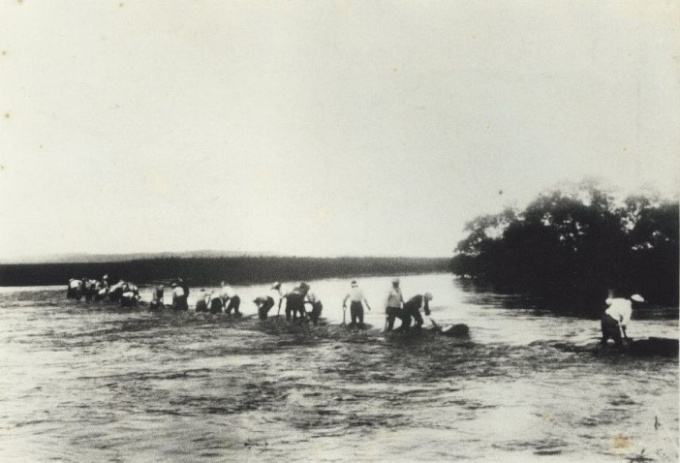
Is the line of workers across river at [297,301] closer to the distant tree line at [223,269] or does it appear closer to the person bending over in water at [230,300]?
the person bending over in water at [230,300]

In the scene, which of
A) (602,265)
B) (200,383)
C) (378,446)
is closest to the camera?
(378,446)

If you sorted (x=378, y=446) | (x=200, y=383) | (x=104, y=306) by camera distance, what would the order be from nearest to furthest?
(x=378, y=446)
(x=200, y=383)
(x=104, y=306)

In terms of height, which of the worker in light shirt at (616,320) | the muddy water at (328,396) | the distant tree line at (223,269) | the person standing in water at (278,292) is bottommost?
the muddy water at (328,396)

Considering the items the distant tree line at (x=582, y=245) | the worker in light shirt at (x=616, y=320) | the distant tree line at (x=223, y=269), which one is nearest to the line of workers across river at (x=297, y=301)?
the worker in light shirt at (x=616, y=320)

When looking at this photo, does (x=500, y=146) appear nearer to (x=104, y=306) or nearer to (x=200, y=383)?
(x=200, y=383)

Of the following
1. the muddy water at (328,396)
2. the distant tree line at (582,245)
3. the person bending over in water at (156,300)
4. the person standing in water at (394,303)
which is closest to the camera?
the muddy water at (328,396)

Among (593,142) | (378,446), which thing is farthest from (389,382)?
(593,142)

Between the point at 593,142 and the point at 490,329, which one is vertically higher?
the point at 593,142

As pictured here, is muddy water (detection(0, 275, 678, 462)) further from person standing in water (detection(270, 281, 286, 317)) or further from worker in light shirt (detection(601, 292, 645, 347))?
person standing in water (detection(270, 281, 286, 317))
